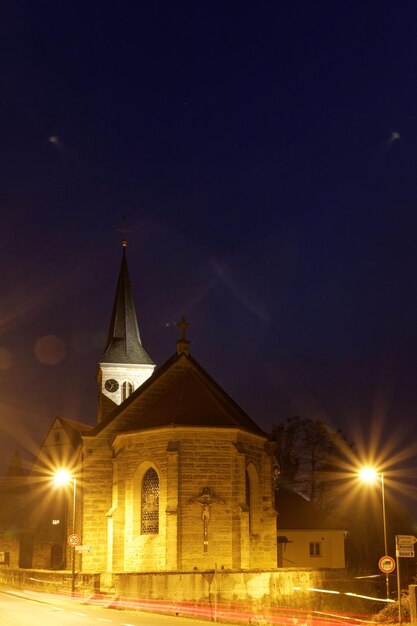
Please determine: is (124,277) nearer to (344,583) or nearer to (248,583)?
(344,583)

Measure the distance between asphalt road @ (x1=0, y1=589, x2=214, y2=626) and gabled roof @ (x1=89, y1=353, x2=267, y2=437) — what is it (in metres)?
9.94

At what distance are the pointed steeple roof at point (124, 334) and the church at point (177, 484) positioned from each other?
622 inches

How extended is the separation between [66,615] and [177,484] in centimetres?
1275

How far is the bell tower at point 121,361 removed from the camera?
55.9 meters

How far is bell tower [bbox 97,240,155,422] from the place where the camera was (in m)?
55.9

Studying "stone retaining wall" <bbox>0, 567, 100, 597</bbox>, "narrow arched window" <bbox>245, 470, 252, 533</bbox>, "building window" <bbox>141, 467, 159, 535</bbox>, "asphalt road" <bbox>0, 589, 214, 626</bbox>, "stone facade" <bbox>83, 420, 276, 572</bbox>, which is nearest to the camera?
"asphalt road" <bbox>0, 589, 214, 626</bbox>

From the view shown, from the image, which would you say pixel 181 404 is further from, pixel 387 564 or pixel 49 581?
pixel 387 564

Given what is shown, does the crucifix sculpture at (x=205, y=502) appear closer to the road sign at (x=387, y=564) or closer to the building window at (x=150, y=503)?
the building window at (x=150, y=503)

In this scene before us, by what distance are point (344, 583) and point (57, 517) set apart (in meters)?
25.1

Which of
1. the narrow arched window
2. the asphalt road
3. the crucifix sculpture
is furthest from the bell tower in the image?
the asphalt road

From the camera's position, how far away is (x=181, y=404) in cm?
3731

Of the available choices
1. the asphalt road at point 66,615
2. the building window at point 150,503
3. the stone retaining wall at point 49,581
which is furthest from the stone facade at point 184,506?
the asphalt road at point 66,615

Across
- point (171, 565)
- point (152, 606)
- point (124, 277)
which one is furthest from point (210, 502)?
point (124, 277)

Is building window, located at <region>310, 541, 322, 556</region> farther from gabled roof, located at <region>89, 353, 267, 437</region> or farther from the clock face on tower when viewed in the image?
the clock face on tower
